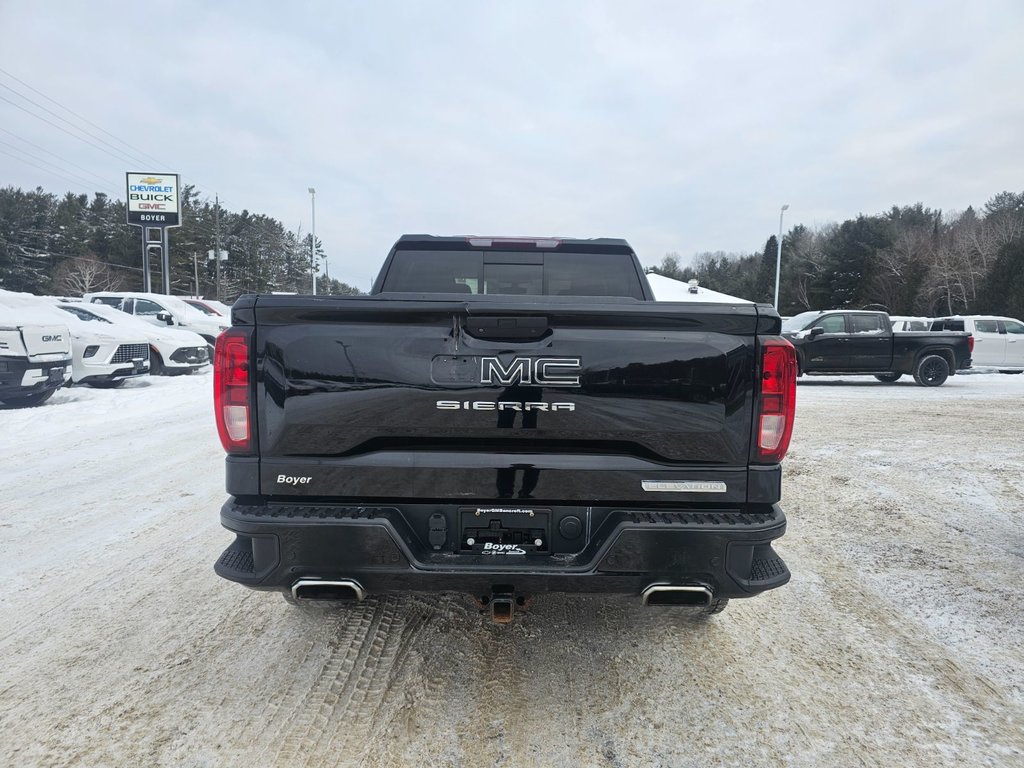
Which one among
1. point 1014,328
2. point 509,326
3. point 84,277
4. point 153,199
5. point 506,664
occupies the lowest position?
point 506,664

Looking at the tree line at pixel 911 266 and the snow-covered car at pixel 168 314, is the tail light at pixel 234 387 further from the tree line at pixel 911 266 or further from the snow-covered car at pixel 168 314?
the tree line at pixel 911 266

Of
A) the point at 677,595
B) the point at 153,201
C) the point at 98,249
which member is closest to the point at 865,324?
the point at 677,595

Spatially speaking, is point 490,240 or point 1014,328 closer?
point 490,240

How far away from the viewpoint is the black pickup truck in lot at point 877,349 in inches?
586

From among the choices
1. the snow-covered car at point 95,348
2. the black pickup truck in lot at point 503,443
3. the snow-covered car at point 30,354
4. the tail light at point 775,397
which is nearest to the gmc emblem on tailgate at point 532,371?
the black pickup truck in lot at point 503,443

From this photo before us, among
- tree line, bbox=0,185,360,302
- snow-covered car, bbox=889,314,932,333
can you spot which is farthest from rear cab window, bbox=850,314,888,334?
tree line, bbox=0,185,360,302

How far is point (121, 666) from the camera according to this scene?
2.72 m

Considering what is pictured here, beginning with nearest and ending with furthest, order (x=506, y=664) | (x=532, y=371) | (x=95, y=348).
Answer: (x=532, y=371), (x=506, y=664), (x=95, y=348)

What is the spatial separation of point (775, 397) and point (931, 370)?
51.9ft

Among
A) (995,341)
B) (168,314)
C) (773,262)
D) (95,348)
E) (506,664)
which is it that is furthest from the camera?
(773,262)

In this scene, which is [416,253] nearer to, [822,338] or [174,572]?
[174,572]

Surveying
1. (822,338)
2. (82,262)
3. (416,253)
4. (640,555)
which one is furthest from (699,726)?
(82,262)

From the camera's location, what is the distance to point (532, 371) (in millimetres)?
2234

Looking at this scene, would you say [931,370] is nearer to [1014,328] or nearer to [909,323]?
[1014,328]
